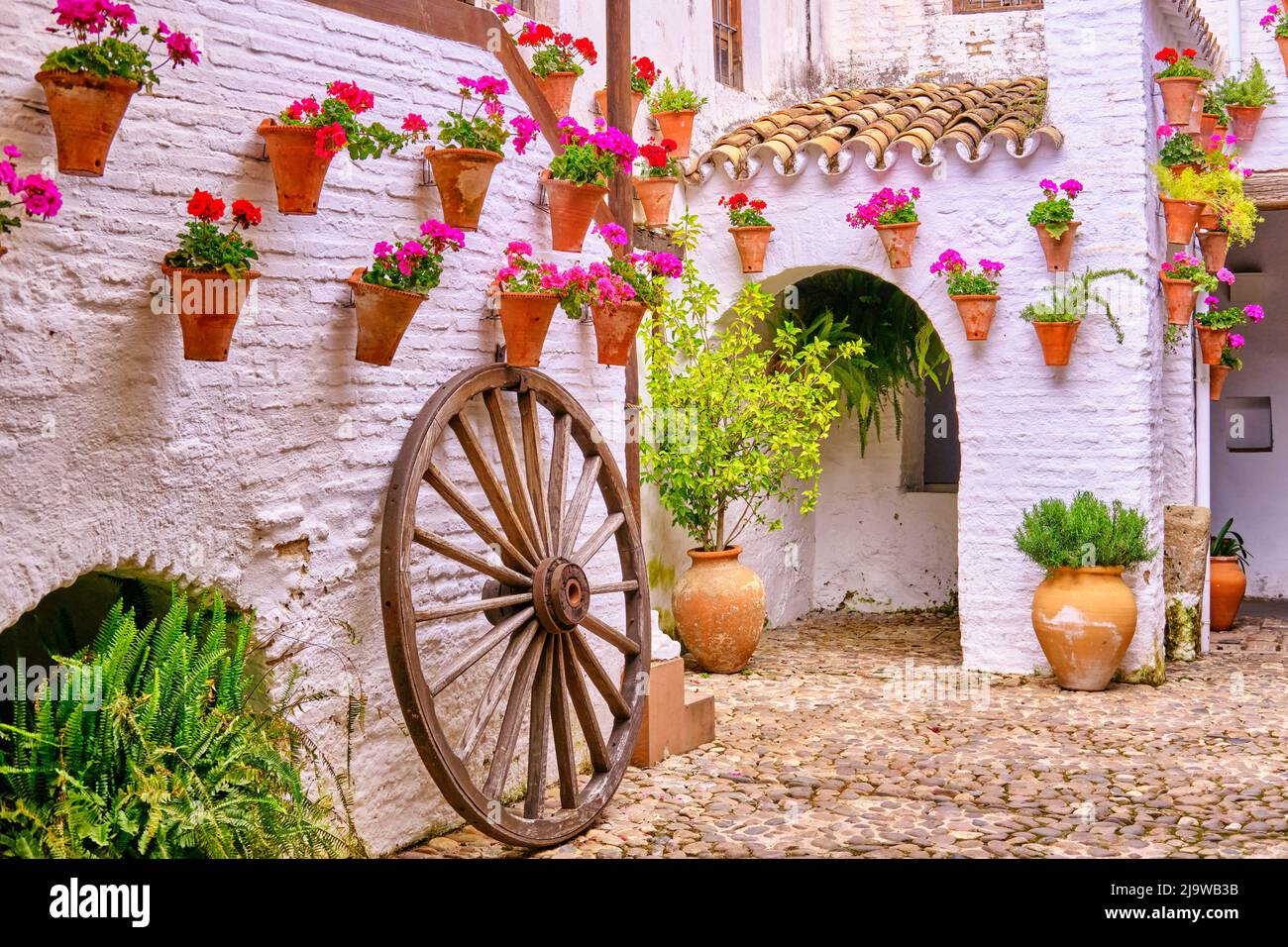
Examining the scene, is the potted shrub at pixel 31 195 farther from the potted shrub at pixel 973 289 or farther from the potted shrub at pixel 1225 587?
the potted shrub at pixel 1225 587

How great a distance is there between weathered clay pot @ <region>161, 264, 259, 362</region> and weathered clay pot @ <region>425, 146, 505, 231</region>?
3.66ft

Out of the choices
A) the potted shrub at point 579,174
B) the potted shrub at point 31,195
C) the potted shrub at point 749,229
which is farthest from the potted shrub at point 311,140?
the potted shrub at point 749,229

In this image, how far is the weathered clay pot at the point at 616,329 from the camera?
5.29 m

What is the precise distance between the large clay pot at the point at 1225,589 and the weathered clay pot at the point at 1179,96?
10.0 feet

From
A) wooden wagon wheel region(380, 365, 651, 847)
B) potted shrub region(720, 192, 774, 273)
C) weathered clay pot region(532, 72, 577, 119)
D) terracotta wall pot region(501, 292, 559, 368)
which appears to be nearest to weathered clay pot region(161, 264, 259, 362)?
wooden wagon wheel region(380, 365, 651, 847)

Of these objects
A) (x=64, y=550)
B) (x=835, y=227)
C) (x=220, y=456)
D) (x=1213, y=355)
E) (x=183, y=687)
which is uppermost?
(x=835, y=227)

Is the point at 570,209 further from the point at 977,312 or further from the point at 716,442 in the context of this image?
the point at 977,312

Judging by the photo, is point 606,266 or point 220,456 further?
point 606,266

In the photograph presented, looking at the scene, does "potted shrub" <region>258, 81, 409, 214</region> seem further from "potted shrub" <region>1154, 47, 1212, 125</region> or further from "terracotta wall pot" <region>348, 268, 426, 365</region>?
"potted shrub" <region>1154, 47, 1212, 125</region>

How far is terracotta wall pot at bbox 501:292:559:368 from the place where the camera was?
15.7 ft

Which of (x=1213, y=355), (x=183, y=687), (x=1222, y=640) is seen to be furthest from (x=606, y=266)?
(x=1222, y=640)
